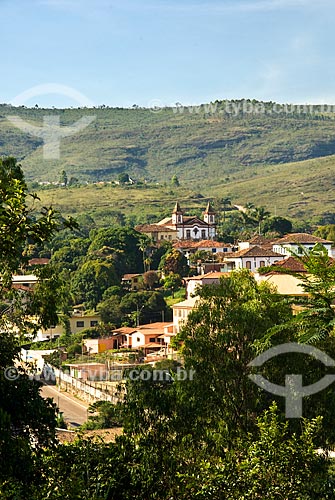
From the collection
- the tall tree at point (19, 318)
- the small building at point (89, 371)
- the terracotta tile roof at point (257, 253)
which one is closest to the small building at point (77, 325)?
the terracotta tile roof at point (257, 253)

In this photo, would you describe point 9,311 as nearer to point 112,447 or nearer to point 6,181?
point 6,181

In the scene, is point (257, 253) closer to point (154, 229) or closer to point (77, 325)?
point (77, 325)

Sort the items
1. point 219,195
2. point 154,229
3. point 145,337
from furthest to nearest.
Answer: point 219,195, point 154,229, point 145,337

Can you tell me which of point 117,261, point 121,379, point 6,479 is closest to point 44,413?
point 6,479

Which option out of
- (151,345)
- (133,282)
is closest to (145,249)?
(133,282)

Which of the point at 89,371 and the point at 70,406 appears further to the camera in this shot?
the point at 89,371

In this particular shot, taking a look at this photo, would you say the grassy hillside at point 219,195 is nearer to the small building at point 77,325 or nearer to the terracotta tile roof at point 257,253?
the terracotta tile roof at point 257,253

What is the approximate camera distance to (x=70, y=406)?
4259cm

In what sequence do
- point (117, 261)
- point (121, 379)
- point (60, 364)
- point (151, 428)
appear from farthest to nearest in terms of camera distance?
1. point (117, 261)
2. point (60, 364)
3. point (121, 379)
4. point (151, 428)

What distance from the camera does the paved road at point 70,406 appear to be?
3878 cm

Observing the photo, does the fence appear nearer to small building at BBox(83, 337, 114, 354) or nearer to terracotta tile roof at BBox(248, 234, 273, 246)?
small building at BBox(83, 337, 114, 354)

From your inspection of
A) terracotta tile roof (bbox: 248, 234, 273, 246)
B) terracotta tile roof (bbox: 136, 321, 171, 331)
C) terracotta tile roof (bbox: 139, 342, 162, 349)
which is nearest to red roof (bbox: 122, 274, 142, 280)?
terracotta tile roof (bbox: 248, 234, 273, 246)

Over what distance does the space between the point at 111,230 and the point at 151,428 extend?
65.4m

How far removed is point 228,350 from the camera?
60.5 ft
